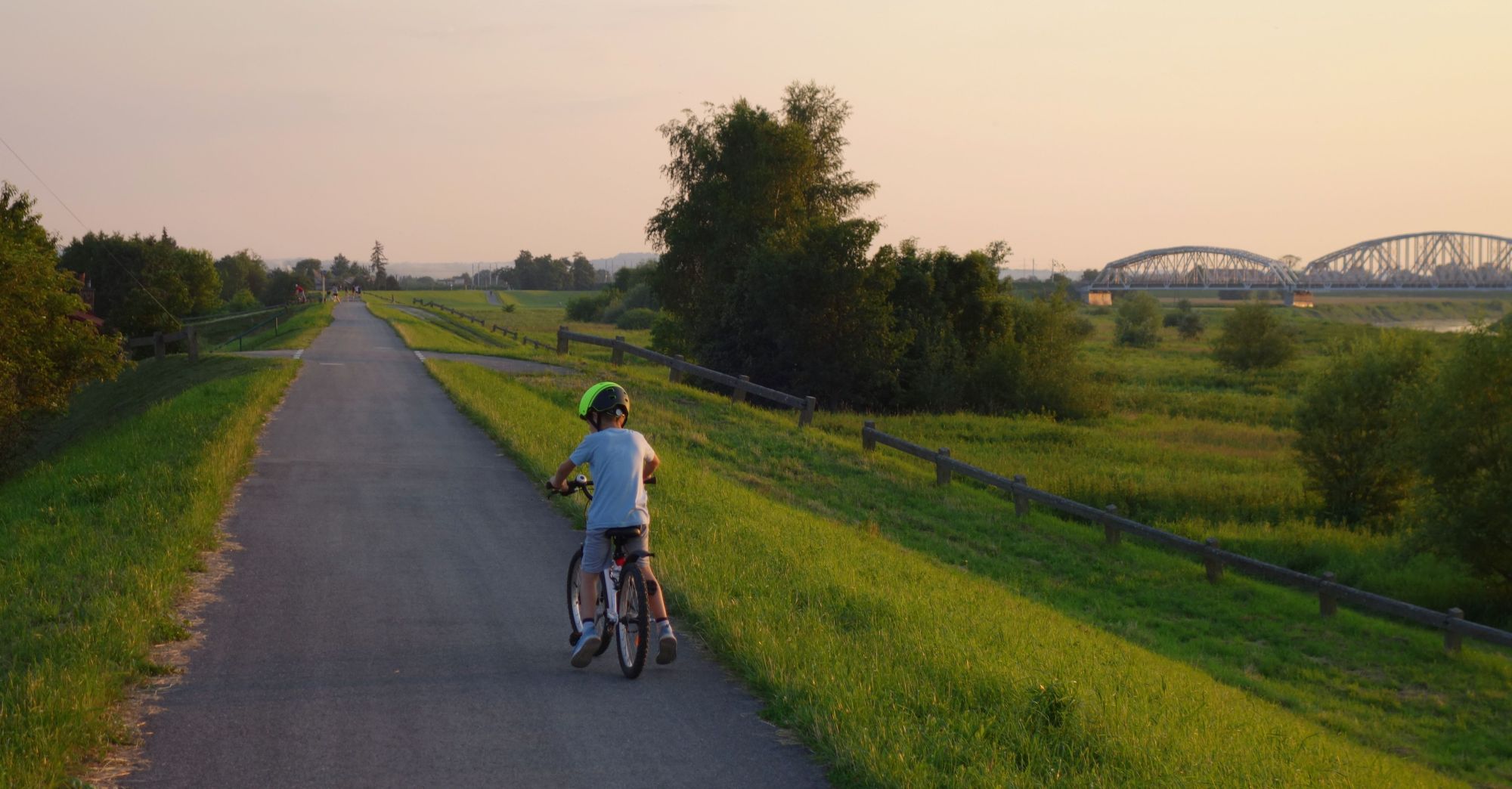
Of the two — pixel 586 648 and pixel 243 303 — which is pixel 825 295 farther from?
pixel 243 303

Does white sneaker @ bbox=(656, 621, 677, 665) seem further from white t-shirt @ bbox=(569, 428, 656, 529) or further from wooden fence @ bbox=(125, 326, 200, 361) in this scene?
wooden fence @ bbox=(125, 326, 200, 361)

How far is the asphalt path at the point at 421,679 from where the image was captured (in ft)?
17.8

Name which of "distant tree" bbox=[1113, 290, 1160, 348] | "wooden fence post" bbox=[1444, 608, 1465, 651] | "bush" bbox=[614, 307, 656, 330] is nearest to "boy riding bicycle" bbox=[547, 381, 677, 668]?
"wooden fence post" bbox=[1444, 608, 1465, 651]

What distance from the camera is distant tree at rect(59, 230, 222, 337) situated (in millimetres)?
72000

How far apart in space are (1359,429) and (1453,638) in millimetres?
14032

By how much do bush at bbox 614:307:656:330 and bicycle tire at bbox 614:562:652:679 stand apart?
100409mm

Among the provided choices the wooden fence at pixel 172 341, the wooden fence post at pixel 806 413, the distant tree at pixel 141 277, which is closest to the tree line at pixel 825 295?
the wooden fence post at pixel 806 413

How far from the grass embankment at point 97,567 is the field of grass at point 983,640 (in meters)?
3.52

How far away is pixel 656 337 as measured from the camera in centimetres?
6016

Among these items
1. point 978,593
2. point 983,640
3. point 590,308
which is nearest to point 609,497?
point 983,640

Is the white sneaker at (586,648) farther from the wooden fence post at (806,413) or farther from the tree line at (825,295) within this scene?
the tree line at (825,295)

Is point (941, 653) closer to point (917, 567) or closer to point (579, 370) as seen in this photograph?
point (917, 567)

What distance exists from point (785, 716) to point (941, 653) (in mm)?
1519

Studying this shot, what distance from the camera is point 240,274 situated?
501 ft
